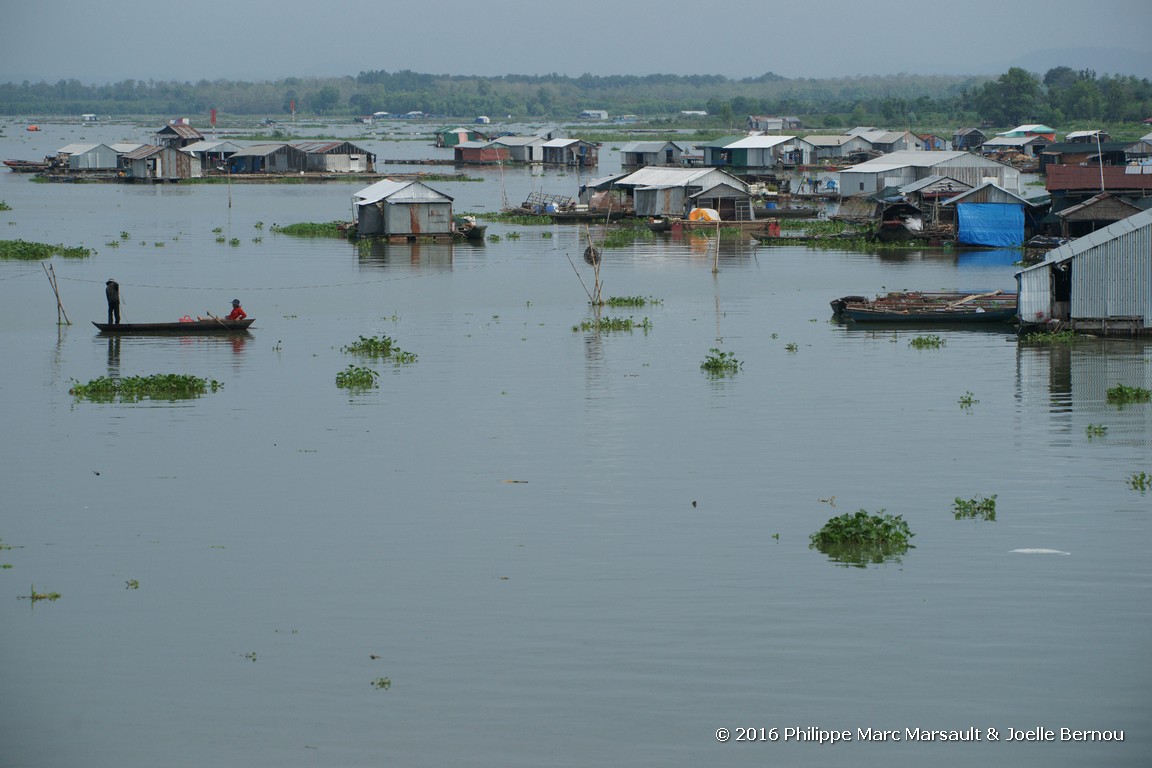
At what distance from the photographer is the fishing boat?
32281 mm

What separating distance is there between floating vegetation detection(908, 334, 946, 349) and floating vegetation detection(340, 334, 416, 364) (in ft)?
36.4

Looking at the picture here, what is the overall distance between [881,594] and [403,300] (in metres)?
26.1

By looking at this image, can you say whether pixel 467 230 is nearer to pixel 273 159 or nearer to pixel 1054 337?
pixel 1054 337

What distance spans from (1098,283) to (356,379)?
1619cm

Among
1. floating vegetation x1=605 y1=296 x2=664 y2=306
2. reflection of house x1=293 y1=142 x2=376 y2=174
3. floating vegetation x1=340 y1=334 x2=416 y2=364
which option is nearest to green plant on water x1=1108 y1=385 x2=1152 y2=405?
floating vegetation x1=340 y1=334 x2=416 y2=364

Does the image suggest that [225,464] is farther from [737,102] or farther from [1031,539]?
[737,102]

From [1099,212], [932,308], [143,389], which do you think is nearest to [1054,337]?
[932,308]

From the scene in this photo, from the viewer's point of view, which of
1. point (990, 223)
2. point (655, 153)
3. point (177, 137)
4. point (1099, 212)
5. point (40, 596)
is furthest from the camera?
point (177, 137)

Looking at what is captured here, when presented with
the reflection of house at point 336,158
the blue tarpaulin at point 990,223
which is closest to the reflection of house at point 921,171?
the blue tarpaulin at point 990,223

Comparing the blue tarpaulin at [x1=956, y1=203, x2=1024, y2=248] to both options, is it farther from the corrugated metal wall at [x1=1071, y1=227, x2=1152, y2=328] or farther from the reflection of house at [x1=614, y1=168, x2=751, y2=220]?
the corrugated metal wall at [x1=1071, y1=227, x2=1152, y2=328]

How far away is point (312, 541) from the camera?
1627 cm

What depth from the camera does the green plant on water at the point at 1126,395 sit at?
79.5ft

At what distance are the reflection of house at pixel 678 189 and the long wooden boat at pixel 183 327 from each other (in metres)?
30.0

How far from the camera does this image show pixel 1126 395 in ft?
79.7
